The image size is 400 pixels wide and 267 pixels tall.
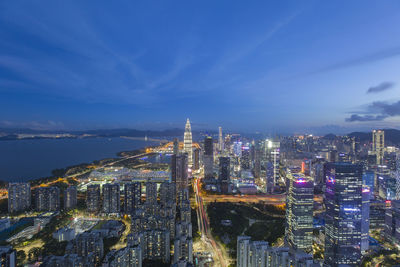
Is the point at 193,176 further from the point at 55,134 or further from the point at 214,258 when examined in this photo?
the point at 55,134

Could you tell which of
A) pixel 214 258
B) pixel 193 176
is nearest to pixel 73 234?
pixel 214 258

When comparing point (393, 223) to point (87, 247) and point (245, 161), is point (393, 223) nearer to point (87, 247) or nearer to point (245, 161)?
point (87, 247)

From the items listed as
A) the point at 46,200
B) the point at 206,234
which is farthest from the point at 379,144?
the point at 46,200

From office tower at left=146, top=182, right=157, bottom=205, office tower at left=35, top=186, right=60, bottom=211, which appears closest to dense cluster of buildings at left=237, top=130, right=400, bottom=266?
office tower at left=146, top=182, right=157, bottom=205

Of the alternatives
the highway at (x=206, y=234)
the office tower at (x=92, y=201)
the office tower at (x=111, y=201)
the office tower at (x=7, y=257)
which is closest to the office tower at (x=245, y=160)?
the highway at (x=206, y=234)

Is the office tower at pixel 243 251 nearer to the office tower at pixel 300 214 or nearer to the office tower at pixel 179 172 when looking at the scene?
the office tower at pixel 300 214

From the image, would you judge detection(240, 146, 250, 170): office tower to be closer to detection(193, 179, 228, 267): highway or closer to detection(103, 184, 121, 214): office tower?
detection(193, 179, 228, 267): highway

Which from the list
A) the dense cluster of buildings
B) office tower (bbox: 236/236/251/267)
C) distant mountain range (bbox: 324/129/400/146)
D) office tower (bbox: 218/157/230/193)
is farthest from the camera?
distant mountain range (bbox: 324/129/400/146)
